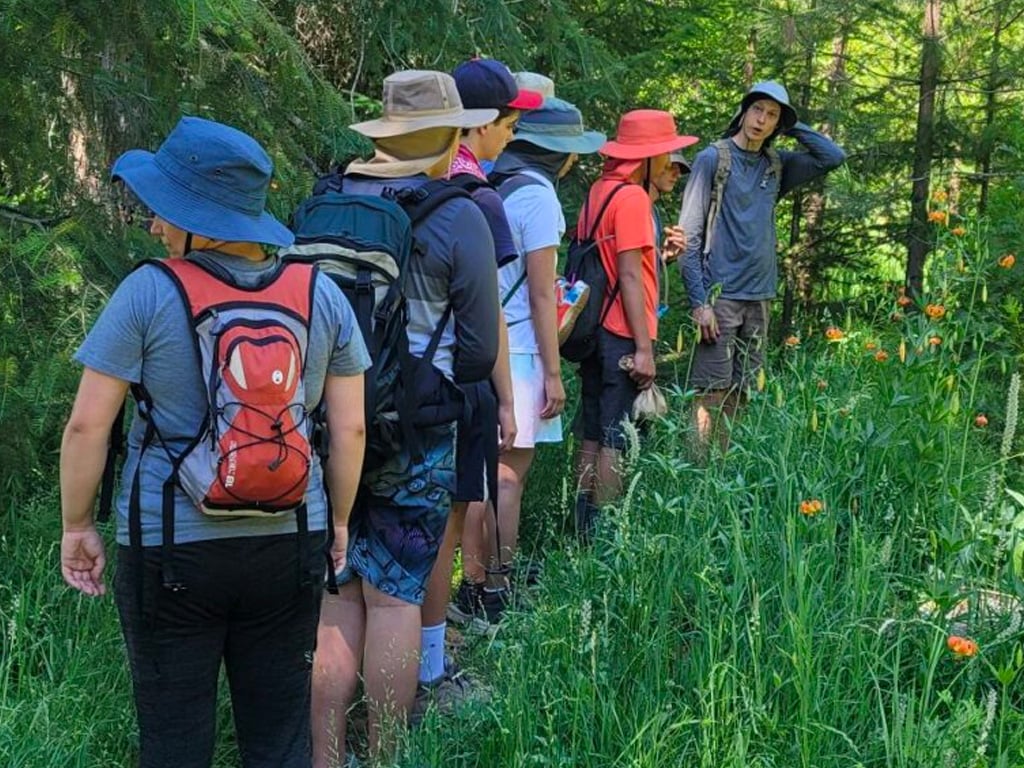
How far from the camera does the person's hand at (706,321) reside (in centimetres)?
542

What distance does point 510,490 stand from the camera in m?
4.52

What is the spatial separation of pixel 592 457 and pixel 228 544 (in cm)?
267

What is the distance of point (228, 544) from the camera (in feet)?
8.10

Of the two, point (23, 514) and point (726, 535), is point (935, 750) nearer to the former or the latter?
point (726, 535)

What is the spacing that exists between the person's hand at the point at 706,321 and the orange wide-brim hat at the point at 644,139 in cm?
88

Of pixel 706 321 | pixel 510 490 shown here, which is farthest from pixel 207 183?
pixel 706 321

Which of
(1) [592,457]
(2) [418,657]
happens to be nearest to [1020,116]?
(1) [592,457]

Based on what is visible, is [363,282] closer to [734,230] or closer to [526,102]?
[526,102]

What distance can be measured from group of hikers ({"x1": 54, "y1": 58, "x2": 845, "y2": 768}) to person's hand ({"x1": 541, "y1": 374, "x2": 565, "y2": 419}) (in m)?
0.02

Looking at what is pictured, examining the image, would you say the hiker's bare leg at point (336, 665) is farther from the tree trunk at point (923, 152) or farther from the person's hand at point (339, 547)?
the tree trunk at point (923, 152)

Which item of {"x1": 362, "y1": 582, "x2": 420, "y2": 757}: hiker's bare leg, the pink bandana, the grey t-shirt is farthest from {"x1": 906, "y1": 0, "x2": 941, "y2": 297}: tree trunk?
the grey t-shirt

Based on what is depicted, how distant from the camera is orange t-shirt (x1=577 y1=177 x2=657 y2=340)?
4.57 m

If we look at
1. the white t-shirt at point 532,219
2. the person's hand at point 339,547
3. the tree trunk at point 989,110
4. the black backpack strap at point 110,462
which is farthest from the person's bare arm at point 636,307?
the tree trunk at point 989,110

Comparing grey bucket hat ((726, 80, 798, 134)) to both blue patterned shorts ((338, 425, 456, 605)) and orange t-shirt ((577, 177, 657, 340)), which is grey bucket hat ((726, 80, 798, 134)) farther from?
blue patterned shorts ((338, 425, 456, 605))
